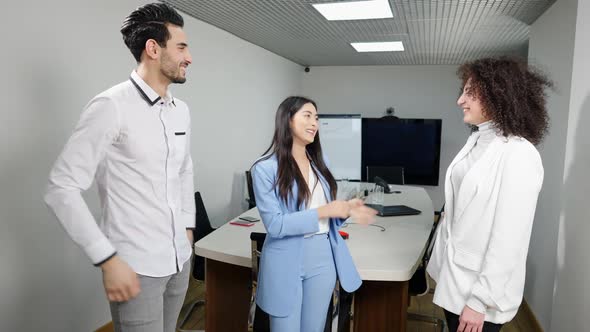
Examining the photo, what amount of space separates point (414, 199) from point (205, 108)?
6.93 ft

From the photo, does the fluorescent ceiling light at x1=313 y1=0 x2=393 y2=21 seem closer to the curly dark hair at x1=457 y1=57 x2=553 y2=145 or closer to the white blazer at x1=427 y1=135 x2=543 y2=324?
the curly dark hair at x1=457 y1=57 x2=553 y2=145

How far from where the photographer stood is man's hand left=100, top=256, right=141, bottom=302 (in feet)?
3.58

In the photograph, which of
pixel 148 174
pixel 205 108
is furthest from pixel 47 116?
pixel 205 108

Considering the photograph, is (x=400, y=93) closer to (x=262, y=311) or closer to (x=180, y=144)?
(x=262, y=311)

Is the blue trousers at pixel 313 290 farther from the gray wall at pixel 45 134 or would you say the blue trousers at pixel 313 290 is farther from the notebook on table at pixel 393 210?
the notebook on table at pixel 393 210

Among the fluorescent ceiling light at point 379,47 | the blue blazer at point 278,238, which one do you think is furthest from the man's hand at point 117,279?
the fluorescent ceiling light at point 379,47

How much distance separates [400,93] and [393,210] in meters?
3.83

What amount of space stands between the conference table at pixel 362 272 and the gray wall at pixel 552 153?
0.80m

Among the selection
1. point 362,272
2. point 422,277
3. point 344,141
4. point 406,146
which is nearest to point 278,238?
point 362,272

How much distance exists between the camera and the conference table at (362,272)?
207cm

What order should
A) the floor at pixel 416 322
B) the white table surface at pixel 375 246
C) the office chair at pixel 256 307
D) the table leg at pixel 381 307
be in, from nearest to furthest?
1. the office chair at pixel 256 307
2. the white table surface at pixel 375 246
3. the table leg at pixel 381 307
4. the floor at pixel 416 322

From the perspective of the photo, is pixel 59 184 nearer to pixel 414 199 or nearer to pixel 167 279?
pixel 167 279

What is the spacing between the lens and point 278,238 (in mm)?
1582

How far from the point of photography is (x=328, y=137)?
20.6 ft
